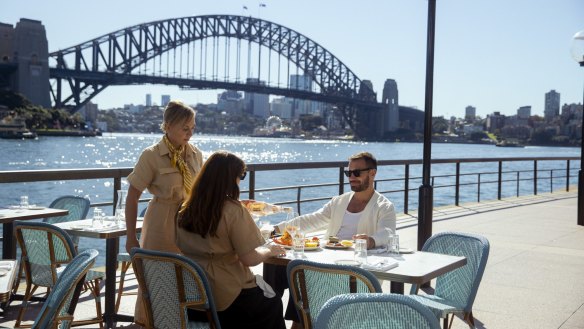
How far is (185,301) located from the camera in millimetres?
2742

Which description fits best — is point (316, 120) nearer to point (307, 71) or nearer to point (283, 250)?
point (307, 71)

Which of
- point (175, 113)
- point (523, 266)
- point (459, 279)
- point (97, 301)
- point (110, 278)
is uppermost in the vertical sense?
point (175, 113)

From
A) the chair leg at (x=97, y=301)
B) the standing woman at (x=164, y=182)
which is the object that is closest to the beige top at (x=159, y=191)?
the standing woman at (x=164, y=182)

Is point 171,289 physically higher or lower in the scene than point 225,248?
lower

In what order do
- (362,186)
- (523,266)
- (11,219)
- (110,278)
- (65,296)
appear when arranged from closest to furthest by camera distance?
(65,296) < (362,186) < (110,278) < (11,219) < (523,266)

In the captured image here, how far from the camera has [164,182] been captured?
3.45 meters

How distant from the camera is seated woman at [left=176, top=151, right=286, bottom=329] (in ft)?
9.15

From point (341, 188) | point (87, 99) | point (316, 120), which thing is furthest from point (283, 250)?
point (316, 120)

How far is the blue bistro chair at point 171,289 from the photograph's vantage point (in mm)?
2676

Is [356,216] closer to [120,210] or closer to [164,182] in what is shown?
[164,182]

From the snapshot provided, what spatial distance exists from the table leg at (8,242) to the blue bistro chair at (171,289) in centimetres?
Answer: 188

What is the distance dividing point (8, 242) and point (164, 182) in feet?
5.01

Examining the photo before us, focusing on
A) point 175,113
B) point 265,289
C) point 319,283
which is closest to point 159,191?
point 175,113

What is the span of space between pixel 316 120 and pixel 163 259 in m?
79.3
